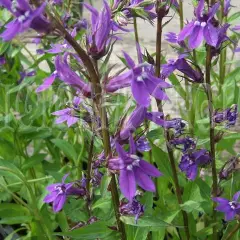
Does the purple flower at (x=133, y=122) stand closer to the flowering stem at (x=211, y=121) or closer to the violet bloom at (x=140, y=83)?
the violet bloom at (x=140, y=83)

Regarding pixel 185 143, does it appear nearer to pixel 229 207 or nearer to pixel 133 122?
pixel 229 207

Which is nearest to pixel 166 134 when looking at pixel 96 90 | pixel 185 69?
pixel 185 69

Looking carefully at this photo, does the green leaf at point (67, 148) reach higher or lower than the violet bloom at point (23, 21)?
lower

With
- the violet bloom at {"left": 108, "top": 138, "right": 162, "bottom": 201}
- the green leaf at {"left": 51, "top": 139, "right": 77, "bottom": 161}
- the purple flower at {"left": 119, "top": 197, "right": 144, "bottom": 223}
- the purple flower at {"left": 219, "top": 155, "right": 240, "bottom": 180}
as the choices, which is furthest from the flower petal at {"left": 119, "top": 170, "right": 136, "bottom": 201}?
the green leaf at {"left": 51, "top": 139, "right": 77, "bottom": 161}

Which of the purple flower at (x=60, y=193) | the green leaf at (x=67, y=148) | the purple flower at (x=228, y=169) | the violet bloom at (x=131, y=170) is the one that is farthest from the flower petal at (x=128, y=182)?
the green leaf at (x=67, y=148)

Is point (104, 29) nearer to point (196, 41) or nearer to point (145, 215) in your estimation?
point (196, 41)

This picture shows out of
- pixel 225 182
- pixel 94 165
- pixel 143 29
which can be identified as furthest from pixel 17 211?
pixel 143 29

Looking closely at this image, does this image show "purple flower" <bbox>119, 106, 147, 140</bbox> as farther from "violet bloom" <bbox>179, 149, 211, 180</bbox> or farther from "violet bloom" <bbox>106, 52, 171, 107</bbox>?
"violet bloom" <bbox>179, 149, 211, 180</bbox>
